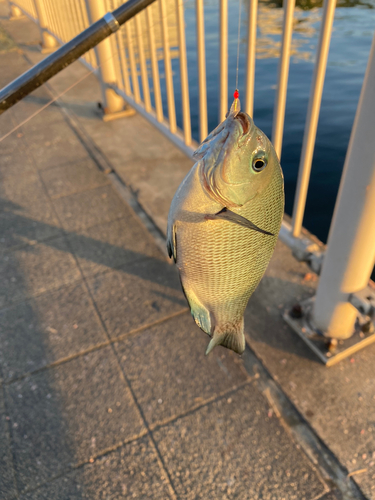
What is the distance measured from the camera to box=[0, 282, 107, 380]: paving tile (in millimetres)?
3146

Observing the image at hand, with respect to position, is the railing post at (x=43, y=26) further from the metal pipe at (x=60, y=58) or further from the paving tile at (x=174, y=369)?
the paving tile at (x=174, y=369)

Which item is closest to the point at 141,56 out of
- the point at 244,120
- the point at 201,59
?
the point at 201,59

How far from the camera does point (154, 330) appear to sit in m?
3.32

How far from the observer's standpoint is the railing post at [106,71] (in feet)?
18.1

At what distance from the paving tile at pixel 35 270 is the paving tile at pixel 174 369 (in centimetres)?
112

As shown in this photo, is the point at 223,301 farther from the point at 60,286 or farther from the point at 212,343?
the point at 60,286

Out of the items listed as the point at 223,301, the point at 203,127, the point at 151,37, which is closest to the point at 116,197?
the point at 203,127

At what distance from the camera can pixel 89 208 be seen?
15.9 ft

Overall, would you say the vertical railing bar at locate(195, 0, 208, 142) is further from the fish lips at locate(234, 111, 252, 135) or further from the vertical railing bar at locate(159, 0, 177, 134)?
the fish lips at locate(234, 111, 252, 135)

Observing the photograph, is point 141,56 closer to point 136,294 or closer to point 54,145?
point 54,145

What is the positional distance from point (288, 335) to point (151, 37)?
3822 millimetres

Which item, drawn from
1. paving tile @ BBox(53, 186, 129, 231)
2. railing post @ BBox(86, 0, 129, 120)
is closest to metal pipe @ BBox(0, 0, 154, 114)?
paving tile @ BBox(53, 186, 129, 231)

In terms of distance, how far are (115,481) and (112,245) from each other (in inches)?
95.6

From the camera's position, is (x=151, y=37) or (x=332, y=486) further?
(x=151, y=37)
